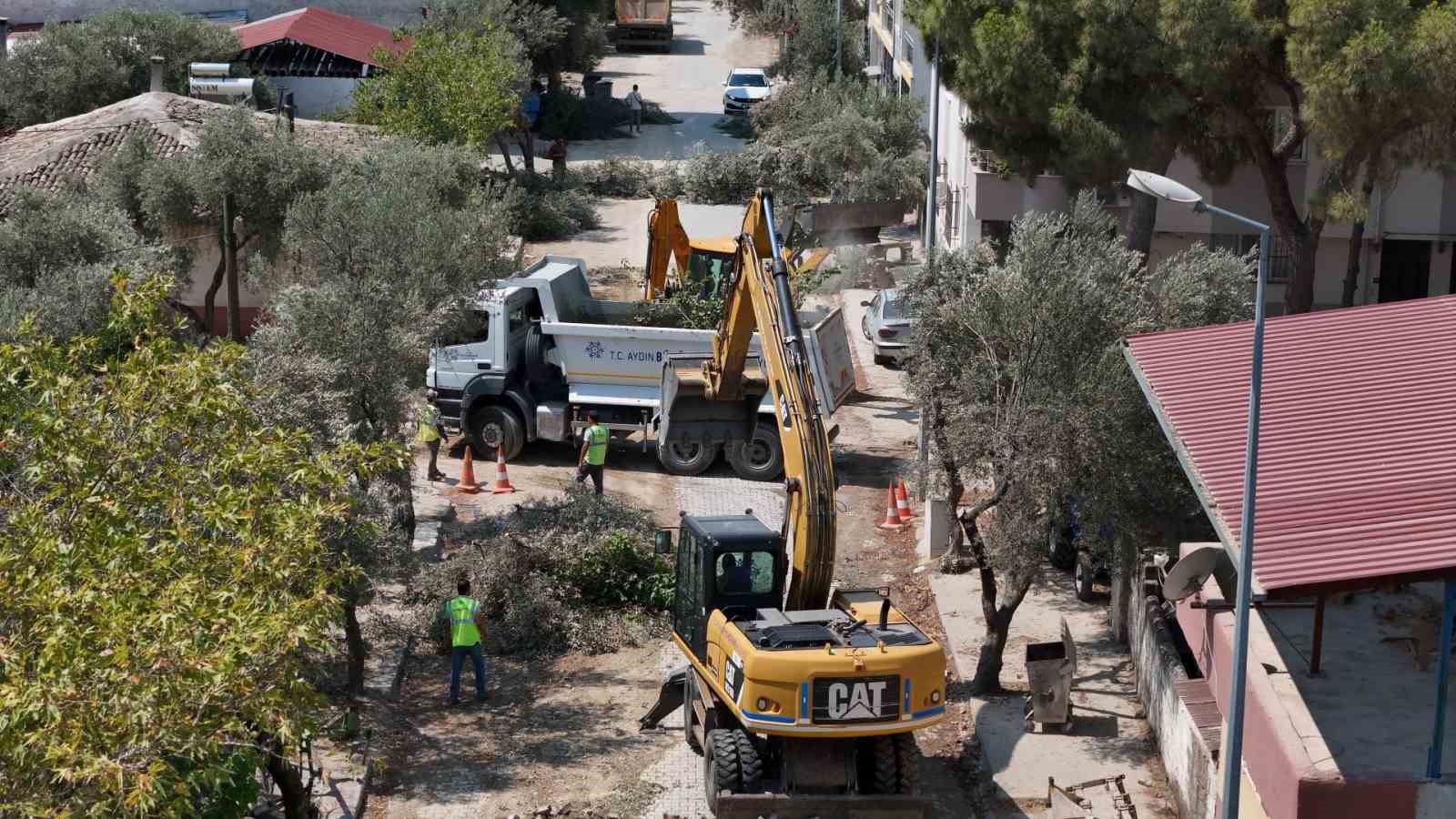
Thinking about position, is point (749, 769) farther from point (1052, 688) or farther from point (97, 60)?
point (97, 60)

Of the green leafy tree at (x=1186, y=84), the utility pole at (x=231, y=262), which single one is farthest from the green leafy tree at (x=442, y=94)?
the green leafy tree at (x=1186, y=84)

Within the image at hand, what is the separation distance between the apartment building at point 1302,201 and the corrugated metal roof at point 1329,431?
41.3 feet

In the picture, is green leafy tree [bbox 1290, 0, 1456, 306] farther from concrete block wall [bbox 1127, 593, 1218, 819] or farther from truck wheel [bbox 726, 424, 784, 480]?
concrete block wall [bbox 1127, 593, 1218, 819]

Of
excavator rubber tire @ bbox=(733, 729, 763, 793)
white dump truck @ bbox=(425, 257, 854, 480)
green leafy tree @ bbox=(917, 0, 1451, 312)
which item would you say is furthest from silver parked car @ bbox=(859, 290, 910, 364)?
excavator rubber tire @ bbox=(733, 729, 763, 793)

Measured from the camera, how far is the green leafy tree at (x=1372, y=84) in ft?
76.9

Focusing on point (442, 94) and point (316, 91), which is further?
point (316, 91)

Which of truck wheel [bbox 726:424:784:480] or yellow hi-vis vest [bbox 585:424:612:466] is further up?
yellow hi-vis vest [bbox 585:424:612:466]

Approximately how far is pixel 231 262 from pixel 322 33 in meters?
25.8

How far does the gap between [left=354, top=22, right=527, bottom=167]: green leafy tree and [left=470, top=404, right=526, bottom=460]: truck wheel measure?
42.3 feet

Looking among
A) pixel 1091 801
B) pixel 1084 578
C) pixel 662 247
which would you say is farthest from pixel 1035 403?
pixel 662 247

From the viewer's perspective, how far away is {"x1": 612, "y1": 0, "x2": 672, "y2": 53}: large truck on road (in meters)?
72.9

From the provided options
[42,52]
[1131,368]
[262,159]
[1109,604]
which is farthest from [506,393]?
[42,52]

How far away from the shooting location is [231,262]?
26.6 meters

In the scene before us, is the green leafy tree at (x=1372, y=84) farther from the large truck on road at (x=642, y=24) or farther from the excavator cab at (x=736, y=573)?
the large truck on road at (x=642, y=24)
